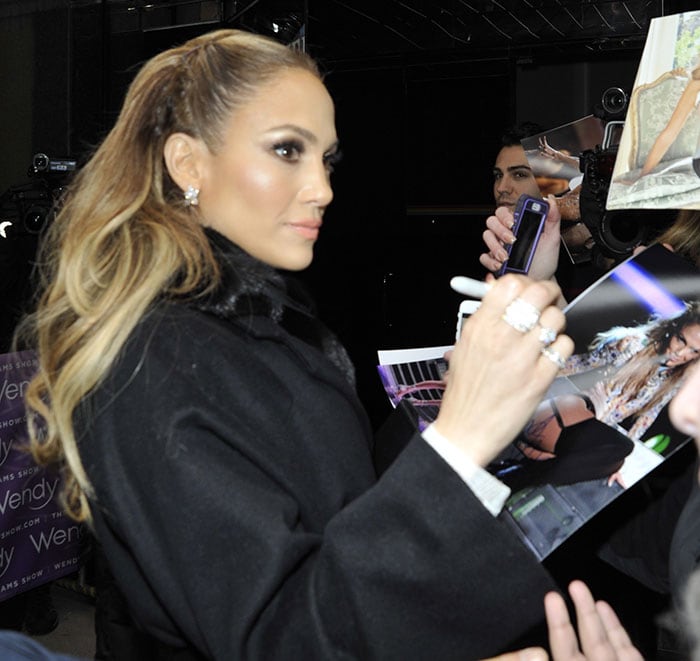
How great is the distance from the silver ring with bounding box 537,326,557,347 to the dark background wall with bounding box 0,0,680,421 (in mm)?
3799

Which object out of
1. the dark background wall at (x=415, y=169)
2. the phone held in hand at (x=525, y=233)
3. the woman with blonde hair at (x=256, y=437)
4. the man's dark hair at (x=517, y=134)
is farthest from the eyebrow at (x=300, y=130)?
the dark background wall at (x=415, y=169)

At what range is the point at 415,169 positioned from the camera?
17.6 feet

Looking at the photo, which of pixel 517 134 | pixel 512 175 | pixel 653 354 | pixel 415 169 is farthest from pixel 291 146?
pixel 415 169

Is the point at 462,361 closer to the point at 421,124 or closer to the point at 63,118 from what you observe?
the point at 63,118

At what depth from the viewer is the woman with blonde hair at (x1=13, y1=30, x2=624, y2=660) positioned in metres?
0.90

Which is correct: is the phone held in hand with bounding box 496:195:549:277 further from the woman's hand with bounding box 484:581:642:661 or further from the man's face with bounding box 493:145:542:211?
the man's face with bounding box 493:145:542:211

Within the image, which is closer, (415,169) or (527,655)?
(527,655)

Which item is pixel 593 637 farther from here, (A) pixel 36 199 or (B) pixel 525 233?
(A) pixel 36 199

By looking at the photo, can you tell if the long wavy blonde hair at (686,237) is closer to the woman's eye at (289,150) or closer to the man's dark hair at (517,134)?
the woman's eye at (289,150)

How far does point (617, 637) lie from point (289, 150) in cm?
75

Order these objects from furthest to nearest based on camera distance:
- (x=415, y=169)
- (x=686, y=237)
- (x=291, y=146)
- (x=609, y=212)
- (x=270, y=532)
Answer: (x=415, y=169) → (x=609, y=212) → (x=686, y=237) → (x=291, y=146) → (x=270, y=532)

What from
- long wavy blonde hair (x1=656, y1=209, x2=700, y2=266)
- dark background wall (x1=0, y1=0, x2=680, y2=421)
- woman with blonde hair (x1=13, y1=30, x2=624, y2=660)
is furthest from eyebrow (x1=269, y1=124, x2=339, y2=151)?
dark background wall (x1=0, y1=0, x2=680, y2=421)

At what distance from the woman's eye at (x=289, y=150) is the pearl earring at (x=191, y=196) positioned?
0.13 meters

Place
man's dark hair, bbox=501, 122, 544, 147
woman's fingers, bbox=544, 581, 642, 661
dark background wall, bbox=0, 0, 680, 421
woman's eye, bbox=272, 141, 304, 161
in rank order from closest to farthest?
woman's fingers, bbox=544, 581, 642, 661 → woman's eye, bbox=272, 141, 304, 161 → man's dark hair, bbox=501, 122, 544, 147 → dark background wall, bbox=0, 0, 680, 421
